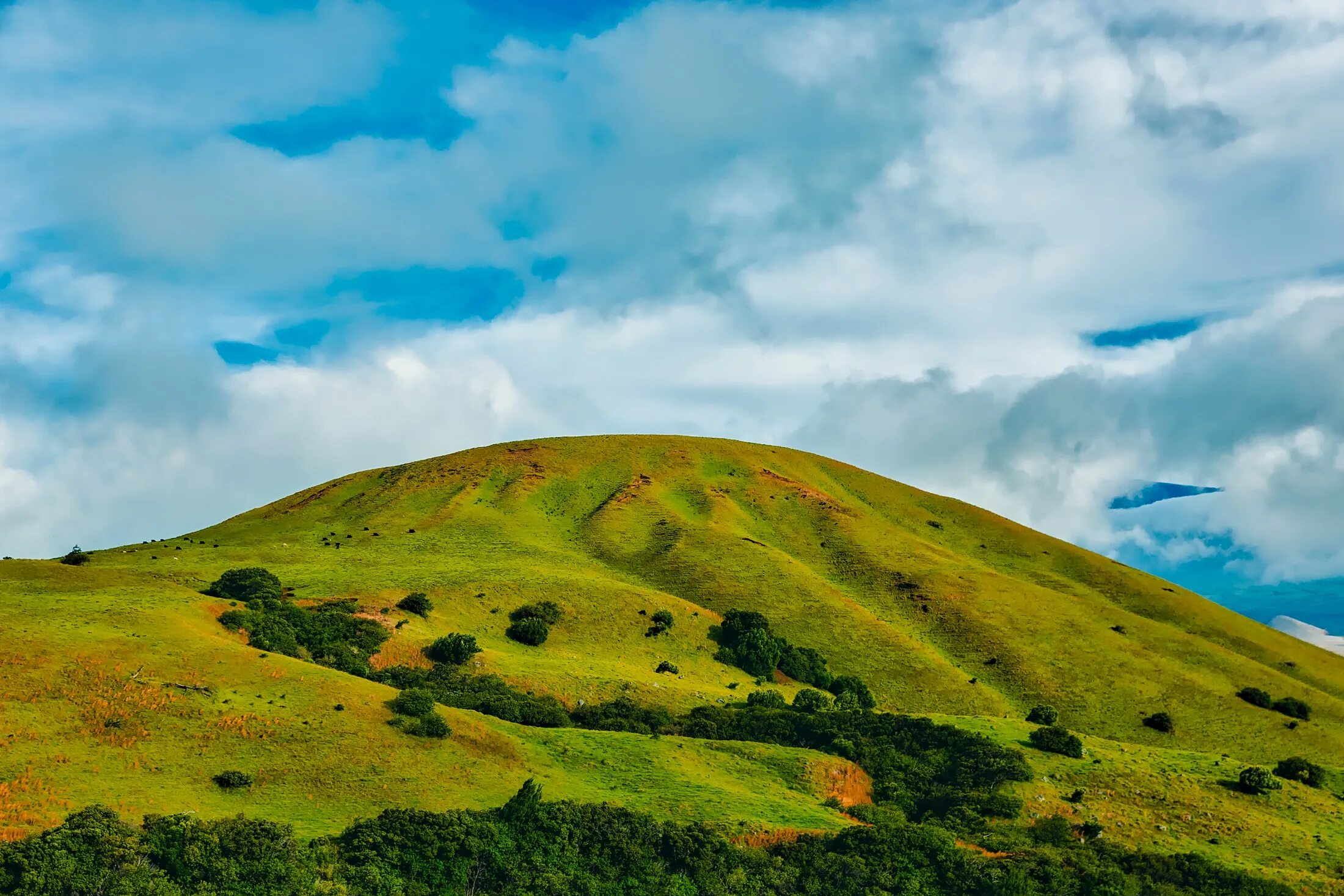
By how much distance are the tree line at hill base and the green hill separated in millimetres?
2459

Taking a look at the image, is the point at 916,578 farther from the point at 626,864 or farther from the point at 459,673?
the point at 626,864

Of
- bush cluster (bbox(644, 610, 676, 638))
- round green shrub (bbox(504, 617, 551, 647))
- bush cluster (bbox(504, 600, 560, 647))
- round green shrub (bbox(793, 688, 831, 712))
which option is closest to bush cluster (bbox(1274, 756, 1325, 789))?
round green shrub (bbox(793, 688, 831, 712))

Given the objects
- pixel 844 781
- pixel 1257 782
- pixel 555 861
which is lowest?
pixel 555 861

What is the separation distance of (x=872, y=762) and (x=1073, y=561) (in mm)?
85302

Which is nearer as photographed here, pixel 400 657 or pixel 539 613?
pixel 400 657

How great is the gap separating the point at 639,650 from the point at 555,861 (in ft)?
142

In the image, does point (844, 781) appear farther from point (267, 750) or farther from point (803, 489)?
point (803, 489)

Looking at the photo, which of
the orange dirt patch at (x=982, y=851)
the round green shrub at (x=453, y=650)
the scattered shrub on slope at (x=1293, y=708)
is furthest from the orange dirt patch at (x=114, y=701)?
the scattered shrub on slope at (x=1293, y=708)

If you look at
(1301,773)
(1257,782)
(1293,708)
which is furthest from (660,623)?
(1293,708)

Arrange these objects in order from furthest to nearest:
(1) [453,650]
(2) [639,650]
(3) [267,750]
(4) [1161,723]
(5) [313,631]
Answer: (2) [639,650] → (4) [1161,723] → (1) [453,650] → (5) [313,631] → (3) [267,750]

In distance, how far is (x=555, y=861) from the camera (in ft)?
153

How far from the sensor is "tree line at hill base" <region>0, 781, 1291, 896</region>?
131 ft

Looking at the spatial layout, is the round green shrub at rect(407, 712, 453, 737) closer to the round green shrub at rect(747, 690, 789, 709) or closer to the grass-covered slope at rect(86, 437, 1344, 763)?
the grass-covered slope at rect(86, 437, 1344, 763)

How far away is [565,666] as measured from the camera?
80250 millimetres
